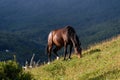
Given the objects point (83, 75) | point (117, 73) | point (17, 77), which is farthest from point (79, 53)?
point (17, 77)

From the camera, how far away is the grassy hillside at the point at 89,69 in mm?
19047

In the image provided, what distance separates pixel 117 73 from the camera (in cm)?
1809

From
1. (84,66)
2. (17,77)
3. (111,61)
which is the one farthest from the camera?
(84,66)

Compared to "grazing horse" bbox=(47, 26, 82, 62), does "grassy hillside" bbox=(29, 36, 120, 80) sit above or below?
below

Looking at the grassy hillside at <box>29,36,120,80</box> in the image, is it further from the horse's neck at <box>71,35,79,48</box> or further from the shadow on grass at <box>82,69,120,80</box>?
the horse's neck at <box>71,35,79,48</box>

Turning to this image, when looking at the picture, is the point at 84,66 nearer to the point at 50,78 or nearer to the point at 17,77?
the point at 50,78

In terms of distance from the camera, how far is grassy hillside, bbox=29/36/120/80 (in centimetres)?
1905

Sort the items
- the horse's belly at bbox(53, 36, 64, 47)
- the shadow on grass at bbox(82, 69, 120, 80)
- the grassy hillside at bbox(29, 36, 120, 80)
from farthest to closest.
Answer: the horse's belly at bbox(53, 36, 64, 47), the grassy hillside at bbox(29, 36, 120, 80), the shadow on grass at bbox(82, 69, 120, 80)

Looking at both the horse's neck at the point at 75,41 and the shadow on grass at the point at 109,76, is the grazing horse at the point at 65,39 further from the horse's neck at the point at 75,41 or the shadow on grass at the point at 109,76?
the shadow on grass at the point at 109,76

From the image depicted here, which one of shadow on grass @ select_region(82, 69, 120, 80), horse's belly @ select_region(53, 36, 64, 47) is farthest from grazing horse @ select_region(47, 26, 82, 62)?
shadow on grass @ select_region(82, 69, 120, 80)

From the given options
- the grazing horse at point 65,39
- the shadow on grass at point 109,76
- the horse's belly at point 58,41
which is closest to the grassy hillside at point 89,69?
the shadow on grass at point 109,76

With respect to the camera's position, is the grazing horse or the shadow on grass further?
the grazing horse

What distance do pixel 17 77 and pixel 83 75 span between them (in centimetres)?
553

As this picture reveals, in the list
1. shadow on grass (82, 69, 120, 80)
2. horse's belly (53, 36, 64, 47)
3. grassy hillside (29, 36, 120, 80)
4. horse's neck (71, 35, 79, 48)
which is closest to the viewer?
shadow on grass (82, 69, 120, 80)
